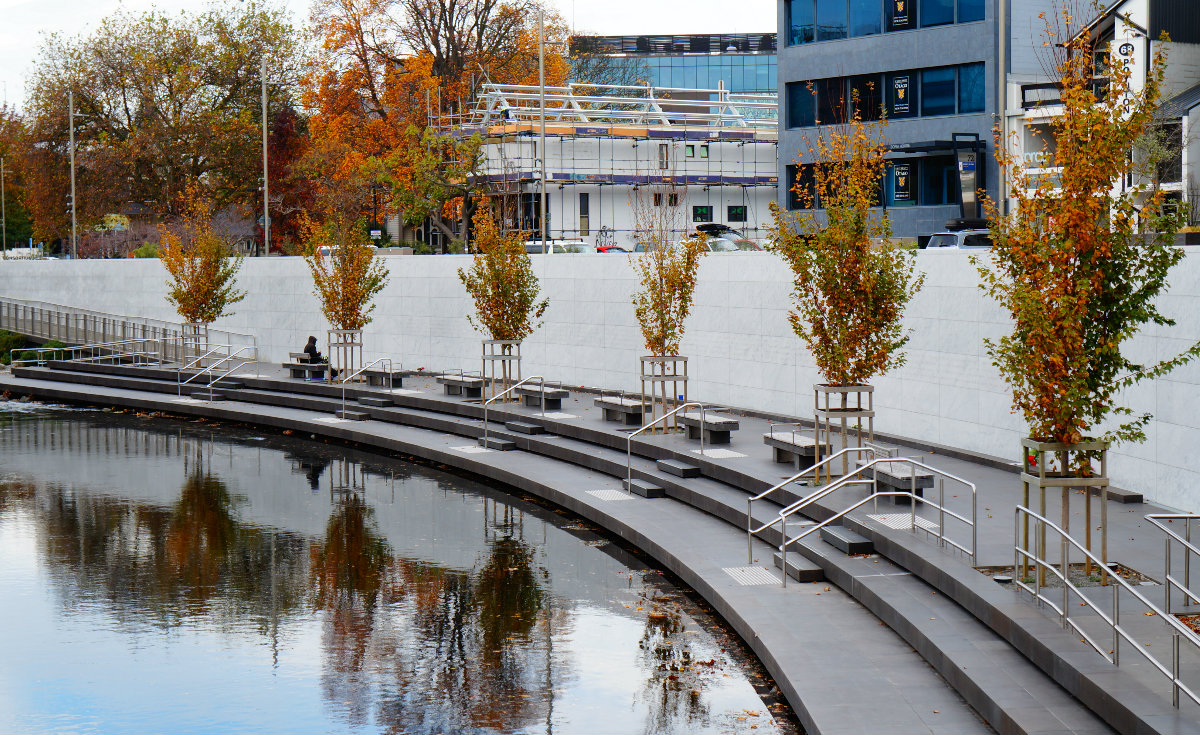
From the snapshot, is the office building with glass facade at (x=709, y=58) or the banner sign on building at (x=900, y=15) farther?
the office building with glass facade at (x=709, y=58)

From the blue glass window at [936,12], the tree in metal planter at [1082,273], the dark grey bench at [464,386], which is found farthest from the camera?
the blue glass window at [936,12]

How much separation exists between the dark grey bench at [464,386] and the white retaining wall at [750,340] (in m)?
2.65

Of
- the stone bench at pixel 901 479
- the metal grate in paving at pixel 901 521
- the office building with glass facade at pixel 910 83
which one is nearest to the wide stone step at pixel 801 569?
the metal grate in paving at pixel 901 521

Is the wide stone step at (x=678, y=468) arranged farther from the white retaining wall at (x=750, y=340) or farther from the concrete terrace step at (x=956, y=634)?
the white retaining wall at (x=750, y=340)

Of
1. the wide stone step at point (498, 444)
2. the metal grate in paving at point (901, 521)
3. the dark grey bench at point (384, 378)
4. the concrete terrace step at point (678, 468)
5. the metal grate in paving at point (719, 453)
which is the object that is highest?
the dark grey bench at point (384, 378)

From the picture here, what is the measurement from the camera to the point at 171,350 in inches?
1731

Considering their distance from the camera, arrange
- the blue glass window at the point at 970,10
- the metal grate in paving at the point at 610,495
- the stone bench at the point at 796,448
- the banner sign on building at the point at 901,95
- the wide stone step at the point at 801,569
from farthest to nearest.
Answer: the banner sign on building at the point at 901,95
the blue glass window at the point at 970,10
the metal grate in paving at the point at 610,495
the stone bench at the point at 796,448
the wide stone step at the point at 801,569

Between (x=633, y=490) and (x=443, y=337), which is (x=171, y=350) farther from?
(x=633, y=490)

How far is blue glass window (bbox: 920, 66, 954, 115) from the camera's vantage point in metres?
44.0

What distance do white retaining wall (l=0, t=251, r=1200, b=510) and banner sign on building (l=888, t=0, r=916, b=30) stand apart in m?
21.4

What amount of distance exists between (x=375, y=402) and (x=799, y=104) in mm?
26048

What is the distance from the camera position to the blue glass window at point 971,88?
4309 cm

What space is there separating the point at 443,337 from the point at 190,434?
7713 mm

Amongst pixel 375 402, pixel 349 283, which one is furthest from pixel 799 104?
pixel 375 402
